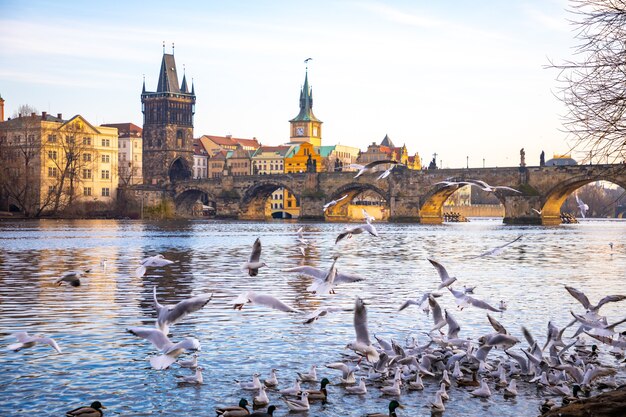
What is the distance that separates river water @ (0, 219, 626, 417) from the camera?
12242 millimetres

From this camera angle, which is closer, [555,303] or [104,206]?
[555,303]

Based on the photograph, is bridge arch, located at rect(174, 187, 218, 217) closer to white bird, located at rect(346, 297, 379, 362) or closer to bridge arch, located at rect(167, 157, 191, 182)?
bridge arch, located at rect(167, 157, 191, 182)

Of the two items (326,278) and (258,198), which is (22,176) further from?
(326,278)

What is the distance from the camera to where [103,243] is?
50.1m

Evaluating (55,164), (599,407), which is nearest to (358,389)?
(599,407)

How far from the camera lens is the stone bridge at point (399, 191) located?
94500 mm

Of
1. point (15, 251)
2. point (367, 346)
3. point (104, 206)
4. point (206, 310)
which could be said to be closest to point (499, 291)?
point (206, 310)

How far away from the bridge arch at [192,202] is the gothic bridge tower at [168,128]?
→ 755 centimetres

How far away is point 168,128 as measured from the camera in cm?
15675

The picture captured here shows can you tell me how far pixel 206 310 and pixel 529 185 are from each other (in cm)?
7927

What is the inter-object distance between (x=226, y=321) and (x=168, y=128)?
141 m

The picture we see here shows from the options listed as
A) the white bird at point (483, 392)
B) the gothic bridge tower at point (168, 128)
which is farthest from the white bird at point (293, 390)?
the gothic bridge tower at point (168, 128)

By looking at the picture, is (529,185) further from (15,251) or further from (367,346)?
(367,346)

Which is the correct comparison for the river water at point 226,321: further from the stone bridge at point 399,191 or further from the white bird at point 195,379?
the stone bridge at point 399,191
